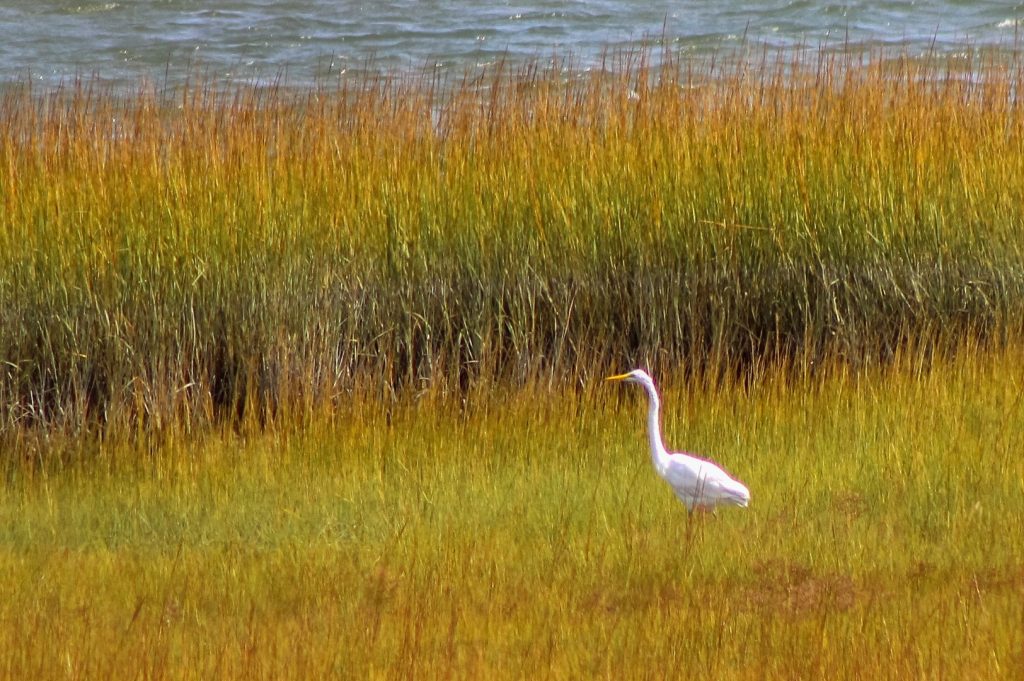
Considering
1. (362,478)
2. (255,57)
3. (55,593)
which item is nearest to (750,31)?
(255,57)

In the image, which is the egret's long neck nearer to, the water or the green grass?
the green grass

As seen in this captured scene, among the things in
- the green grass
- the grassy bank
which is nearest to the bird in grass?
the green grass

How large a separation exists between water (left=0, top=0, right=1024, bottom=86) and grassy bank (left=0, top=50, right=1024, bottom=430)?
1198 centimetres

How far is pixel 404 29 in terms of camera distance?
81.2 feet

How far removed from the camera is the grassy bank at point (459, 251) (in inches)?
309

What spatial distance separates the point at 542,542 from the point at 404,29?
2014cm

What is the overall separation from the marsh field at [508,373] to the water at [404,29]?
11986 millimetres

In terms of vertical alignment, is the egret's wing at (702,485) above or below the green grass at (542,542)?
above

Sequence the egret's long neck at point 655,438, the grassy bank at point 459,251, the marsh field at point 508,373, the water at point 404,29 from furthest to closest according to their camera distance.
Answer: the water at point 404,29, the grassy bank at point 459,251, the egret's long neck at point 655,438, the marsh field at point 508,373

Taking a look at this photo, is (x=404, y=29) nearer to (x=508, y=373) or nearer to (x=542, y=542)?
(x=508, y=373)

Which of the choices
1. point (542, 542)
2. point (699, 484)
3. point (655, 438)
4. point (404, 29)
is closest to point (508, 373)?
point (655, 438)

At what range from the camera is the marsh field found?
201 inches

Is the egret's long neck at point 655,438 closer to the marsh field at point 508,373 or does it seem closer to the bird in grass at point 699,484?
the bird in grass at point 699,484

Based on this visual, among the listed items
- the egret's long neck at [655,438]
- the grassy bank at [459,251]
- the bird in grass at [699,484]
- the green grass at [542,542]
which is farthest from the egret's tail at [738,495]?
the grassy bank at [459,251]
